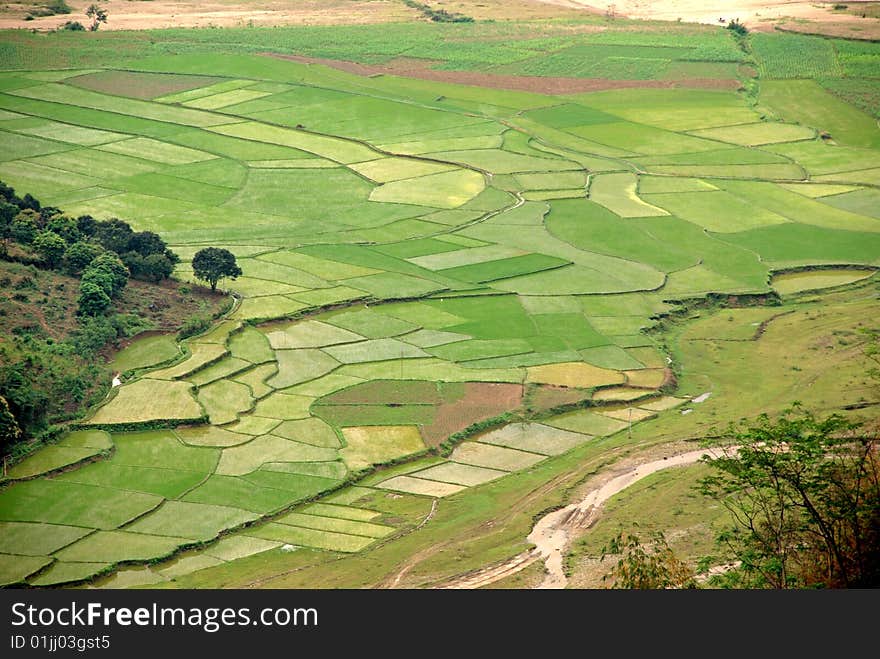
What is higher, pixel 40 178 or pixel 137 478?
pixel 40 178

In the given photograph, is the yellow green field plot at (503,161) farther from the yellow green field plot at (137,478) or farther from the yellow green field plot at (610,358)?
the yellow green field plot at (137,478)

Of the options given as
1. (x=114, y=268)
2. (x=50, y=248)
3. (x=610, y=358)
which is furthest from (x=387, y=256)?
(x=50, y=248)

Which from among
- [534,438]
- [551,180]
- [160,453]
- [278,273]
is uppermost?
[551,180]

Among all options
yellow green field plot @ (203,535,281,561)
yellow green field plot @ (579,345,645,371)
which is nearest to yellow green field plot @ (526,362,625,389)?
yellow green field plot @ (579,345,645,371)

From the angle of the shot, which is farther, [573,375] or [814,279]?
[814,279]

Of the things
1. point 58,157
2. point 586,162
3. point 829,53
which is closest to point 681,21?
point 829,53

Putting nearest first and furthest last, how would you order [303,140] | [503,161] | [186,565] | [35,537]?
[186,565], [35,537], [503,161], [303,140]

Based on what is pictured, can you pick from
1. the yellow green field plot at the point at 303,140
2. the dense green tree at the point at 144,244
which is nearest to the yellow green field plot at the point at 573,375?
the dense green tree at the point at 144,244

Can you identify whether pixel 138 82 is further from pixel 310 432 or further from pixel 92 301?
pixel 310 432
